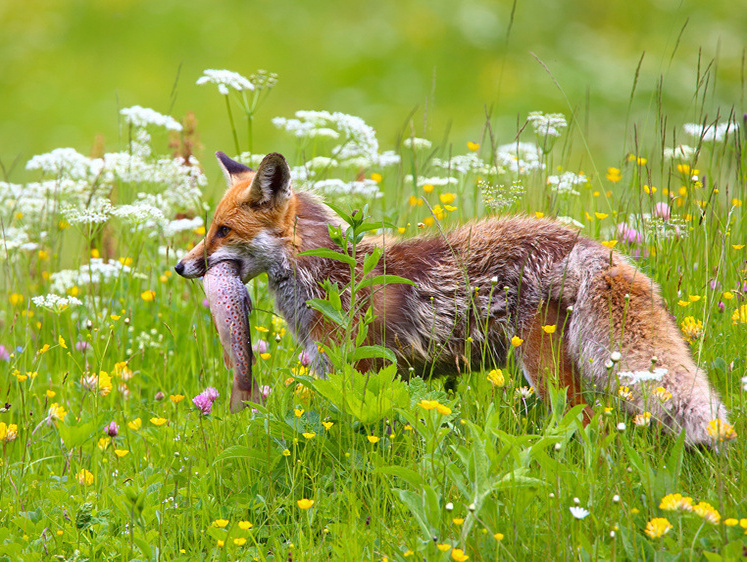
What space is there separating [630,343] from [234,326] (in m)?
1.97

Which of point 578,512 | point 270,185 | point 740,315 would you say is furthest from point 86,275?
point 740,315

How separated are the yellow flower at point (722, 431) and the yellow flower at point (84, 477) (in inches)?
104

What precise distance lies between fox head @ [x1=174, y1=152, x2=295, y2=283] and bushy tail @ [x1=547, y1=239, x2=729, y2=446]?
5.23 ft

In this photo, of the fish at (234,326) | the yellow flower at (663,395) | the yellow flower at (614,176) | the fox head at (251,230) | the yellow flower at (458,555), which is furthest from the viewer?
the yellow flower at (614,176)

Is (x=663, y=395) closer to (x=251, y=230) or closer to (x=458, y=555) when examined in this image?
(x=458, y=555)

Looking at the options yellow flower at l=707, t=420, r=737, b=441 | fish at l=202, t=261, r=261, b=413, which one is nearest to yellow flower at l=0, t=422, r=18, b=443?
fish at l=202, t=261, r=261, b=413

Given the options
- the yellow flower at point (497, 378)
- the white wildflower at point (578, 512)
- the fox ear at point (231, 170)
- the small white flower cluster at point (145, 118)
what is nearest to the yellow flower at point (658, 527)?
the white wildflower at point (578, 512)

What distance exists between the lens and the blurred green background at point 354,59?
1404cm

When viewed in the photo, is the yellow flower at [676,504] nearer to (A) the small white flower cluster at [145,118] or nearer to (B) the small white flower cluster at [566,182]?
(B) the small white flower cluster at [566,182]

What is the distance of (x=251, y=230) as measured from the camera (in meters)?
4.61

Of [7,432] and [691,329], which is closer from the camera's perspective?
[7,432]

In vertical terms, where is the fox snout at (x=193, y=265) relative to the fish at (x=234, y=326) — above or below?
above

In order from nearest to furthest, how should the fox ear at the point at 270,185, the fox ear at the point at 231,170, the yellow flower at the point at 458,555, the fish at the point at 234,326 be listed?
1. the yellow flower at the point at 458,555
2. the fish at the point at 234,326
3. the fox ear at the point at 270,185
4. the fox ear at the point at 231,170

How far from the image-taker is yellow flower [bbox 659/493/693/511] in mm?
2686
